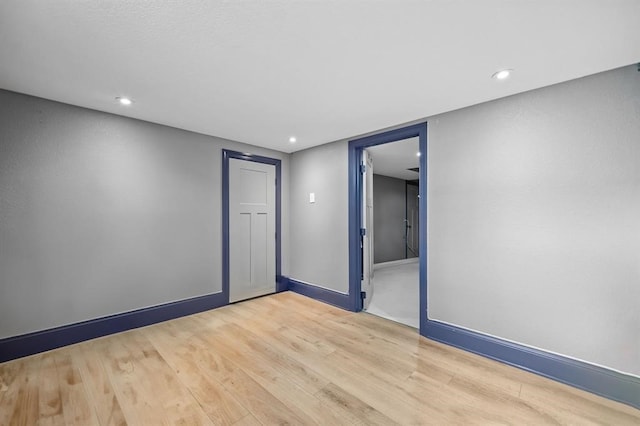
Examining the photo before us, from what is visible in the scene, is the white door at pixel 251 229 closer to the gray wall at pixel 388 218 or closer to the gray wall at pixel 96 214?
the gray wall at pixel 96 214

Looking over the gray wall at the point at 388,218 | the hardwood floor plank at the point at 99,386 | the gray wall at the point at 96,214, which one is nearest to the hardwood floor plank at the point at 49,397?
the hardwood floor plank at the point at 99,386

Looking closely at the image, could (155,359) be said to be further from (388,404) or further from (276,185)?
(276,185)

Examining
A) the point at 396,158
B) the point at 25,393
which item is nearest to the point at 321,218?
the point at 396,158

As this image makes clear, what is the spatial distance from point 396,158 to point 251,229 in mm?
2942

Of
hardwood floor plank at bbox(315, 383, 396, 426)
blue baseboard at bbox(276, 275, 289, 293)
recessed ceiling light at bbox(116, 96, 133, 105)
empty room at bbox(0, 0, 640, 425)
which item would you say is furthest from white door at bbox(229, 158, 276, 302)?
hardwood floor plank at bbox(315, 383, 396, 426)

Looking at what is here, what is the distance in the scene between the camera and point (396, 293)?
444cm

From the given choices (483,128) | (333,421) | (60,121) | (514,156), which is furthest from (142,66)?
(514,156)

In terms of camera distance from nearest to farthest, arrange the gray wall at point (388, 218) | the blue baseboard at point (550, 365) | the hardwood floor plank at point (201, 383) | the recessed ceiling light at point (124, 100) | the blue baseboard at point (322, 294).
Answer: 1. the hardwood floor plank at point (201, 383)
2. the blue baseboard at point (550, 365)
3. the recessed ceiling light at point (124, 100)
4. the blue baseboard at point (322, 294)
5. the gray wall at point (388, 218)

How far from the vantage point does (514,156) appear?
2273 mm

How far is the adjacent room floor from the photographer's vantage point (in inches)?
Answer: 134

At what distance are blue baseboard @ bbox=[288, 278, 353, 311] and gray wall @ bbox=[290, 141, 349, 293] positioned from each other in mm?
69

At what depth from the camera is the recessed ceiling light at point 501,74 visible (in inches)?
75.6

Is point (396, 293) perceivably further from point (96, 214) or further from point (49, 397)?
point (96, 214)

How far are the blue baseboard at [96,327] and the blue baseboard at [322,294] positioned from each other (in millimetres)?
A: 1241
